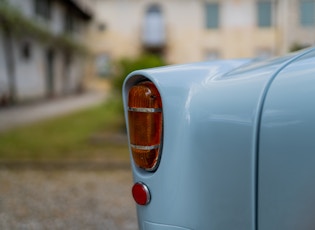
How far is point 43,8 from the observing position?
15922 mm

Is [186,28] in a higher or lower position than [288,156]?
lower

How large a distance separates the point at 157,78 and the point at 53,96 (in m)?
16.5

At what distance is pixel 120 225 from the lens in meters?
2.85

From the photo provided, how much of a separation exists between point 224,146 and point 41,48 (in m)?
15.9

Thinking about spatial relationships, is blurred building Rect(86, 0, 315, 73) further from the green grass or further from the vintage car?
the vintage car

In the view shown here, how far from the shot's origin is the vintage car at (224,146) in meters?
1.10

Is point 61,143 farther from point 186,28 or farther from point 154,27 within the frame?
point 186,28

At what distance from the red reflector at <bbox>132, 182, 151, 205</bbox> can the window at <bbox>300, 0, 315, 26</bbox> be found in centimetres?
2051

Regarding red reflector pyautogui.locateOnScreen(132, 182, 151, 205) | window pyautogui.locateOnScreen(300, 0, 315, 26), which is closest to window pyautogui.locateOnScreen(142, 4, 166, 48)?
window pyautogui.locateOnScreen(300, 0, 315, 26)

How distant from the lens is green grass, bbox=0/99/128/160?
4996mm

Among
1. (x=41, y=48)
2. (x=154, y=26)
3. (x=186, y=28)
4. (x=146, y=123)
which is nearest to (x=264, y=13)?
(x=186, y=28)

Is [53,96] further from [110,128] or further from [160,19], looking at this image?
[110,128]

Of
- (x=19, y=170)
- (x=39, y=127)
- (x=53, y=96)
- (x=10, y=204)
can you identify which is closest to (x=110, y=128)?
(x=39, y=127)

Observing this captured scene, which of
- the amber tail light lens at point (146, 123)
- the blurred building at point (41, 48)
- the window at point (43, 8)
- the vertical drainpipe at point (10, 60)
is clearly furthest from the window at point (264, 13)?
the amber tail light lens at point (146, 123)
